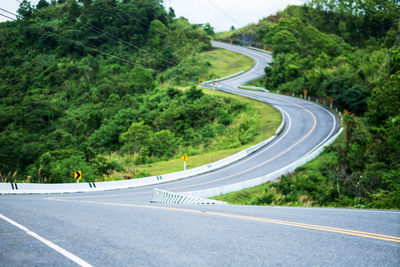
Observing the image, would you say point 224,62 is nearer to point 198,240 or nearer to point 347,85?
point 347,85

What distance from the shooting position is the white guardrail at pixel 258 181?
835 inches

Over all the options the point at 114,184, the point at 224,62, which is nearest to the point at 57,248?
the point at 114,184

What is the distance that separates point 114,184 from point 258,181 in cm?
1040

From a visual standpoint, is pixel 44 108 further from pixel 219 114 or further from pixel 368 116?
pixel 368 116

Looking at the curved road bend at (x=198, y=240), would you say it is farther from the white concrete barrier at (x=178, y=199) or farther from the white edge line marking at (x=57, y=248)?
the white concrete barrier at (x=178, y=199)

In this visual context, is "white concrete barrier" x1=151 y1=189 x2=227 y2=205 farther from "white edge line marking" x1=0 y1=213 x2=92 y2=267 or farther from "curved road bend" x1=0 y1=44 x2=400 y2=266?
"white edge line marking" x1=0 y1=213 x2=92 y2=267

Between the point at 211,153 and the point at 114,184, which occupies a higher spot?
the point at 211,153

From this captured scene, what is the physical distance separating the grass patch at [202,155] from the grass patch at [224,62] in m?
20.0

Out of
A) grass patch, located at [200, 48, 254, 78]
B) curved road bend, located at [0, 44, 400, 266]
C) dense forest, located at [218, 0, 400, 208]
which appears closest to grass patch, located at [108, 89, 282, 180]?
dense forest, located at [218, 0, 400, 208]

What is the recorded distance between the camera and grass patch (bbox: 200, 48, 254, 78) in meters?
73.0

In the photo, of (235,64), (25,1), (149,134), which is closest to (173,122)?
(149,134)

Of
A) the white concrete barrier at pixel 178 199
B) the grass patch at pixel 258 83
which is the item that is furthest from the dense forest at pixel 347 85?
the white concrete barrier at pixel 178 199

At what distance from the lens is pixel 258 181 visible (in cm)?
2500

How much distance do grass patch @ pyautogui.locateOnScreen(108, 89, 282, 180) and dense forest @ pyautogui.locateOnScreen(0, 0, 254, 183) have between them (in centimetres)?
131
